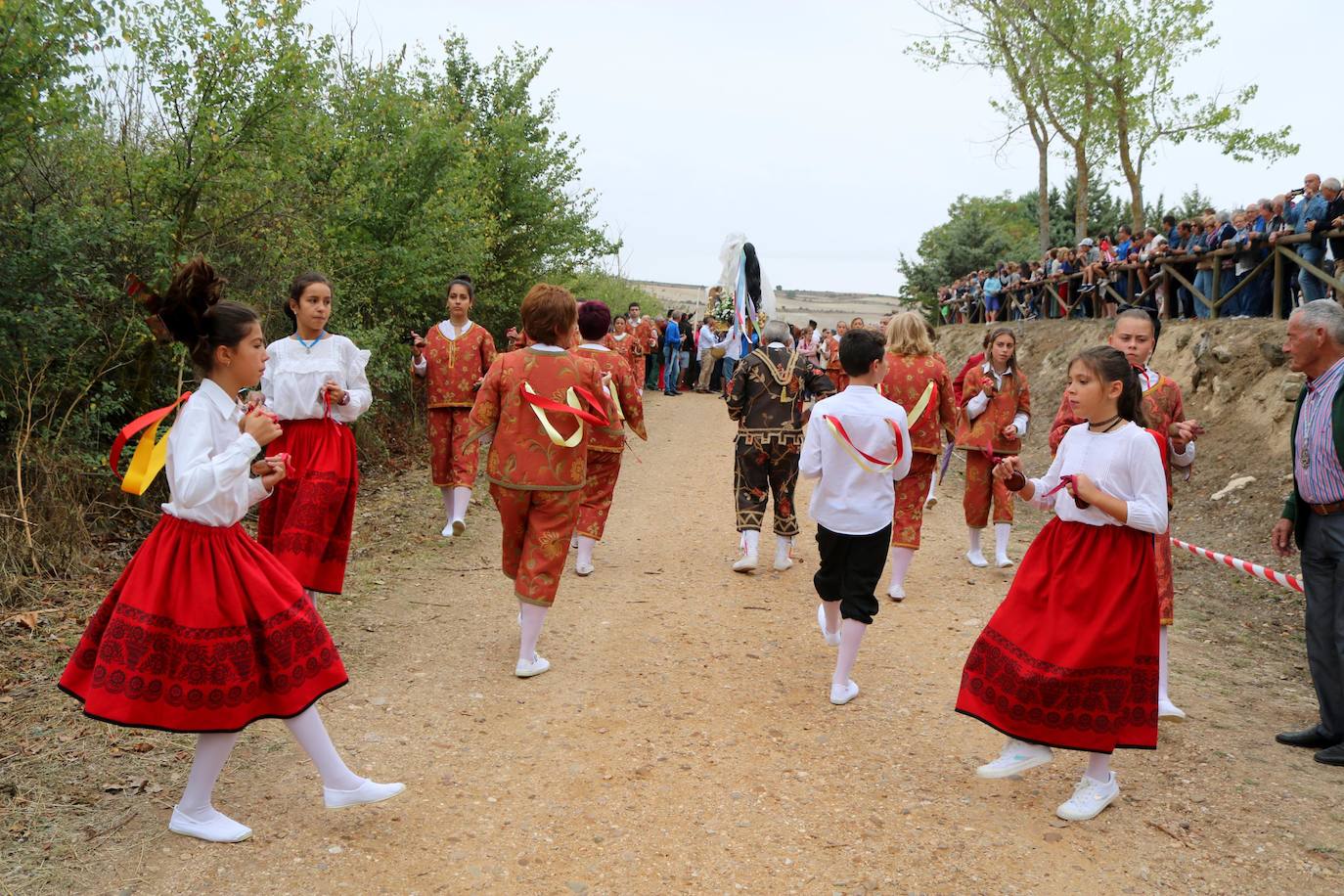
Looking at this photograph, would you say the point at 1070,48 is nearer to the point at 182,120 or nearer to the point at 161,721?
the point at 182,120

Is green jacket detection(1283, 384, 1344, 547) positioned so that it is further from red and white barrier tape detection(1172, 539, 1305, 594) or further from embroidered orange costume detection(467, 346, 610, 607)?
embroidered orange costume detection(467, 346, 610, 607)

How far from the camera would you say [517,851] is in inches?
134

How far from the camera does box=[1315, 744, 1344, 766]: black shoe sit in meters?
4.29

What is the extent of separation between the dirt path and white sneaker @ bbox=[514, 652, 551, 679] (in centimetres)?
7

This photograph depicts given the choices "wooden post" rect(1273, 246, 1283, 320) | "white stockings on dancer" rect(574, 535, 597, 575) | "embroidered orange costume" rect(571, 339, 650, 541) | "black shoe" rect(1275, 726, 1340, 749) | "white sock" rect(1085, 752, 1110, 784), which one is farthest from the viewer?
"wooden post" rect(1273, 246, 1283, 320)

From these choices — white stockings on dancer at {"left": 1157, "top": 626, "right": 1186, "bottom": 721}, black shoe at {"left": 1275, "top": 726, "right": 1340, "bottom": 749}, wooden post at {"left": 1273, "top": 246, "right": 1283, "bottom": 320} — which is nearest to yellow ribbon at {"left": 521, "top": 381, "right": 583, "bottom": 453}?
white stockings on dancer at {"left": 1157, "top": 626, "right": 1186, "bottom": 721}

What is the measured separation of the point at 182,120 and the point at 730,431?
36.6 feet

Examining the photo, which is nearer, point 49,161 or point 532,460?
point 532,460

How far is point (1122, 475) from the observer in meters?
3.70

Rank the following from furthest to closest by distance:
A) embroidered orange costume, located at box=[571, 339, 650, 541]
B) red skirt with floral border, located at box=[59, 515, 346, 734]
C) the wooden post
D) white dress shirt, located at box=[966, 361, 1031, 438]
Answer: the wooden post, white dress shirt, located at box=[966, 361, 1031, 438], embroidered orange costume, located at box=[571, 339, 650, 541], red skirt with floral border, located at box=[59, 515, 346, 734]

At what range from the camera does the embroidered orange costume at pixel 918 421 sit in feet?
22.6

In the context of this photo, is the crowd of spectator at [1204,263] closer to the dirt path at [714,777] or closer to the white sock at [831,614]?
the dirt path at [714,777]

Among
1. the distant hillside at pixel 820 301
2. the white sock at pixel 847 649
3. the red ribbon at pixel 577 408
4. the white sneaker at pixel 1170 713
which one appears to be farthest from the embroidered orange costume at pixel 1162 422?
the distant hillside at pixel 820 301

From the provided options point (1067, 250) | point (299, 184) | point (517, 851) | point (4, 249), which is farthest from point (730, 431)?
point (517, 851)
